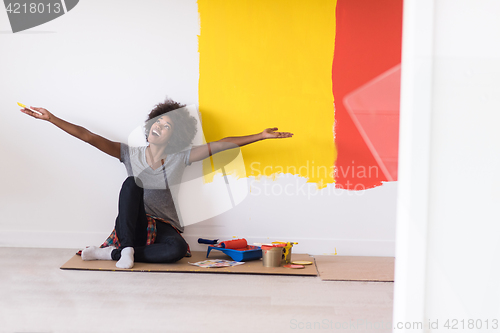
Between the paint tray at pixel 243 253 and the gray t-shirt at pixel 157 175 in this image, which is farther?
the gray t-shirt at pixel 157 175

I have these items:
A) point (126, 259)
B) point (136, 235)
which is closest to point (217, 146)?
point (136, 235)

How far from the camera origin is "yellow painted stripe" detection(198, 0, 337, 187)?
99.2 inches

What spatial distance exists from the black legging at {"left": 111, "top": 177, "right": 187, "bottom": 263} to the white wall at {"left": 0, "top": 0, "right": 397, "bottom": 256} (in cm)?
46

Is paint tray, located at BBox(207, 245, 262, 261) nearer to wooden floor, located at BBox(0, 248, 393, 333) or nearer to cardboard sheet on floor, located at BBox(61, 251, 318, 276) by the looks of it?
cardboard sheet on floor, located at BBox(61, 251, 318, 276)

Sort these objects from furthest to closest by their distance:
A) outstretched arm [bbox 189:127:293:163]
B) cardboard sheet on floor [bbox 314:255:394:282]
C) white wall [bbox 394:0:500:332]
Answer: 1. outstretched arm [bbox 189:127:293:163]
2. cardboard sheet on floor [bbox 314:255:394:282]
3. white wall [bbox 394:0:500:332]

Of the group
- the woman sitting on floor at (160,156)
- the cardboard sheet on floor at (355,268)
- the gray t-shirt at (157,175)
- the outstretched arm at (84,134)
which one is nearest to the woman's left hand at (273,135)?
the woman sitting on floor at (160,156)

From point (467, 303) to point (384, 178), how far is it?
183 centimetres

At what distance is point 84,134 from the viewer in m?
2.35

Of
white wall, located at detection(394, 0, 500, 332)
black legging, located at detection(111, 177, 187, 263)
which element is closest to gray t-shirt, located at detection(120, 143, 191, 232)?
black legging, located at detection(111, 177, 187, 263)

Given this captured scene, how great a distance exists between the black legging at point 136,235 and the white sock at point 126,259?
0.04 metres

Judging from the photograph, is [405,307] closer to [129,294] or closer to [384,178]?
[129,294]

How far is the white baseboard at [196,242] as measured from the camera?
2508 millimetres

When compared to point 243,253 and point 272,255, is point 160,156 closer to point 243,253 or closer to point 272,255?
point 243,253

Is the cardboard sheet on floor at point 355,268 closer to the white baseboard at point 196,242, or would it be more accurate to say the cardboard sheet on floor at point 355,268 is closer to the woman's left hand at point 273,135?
the white baseboard at point 196,242
